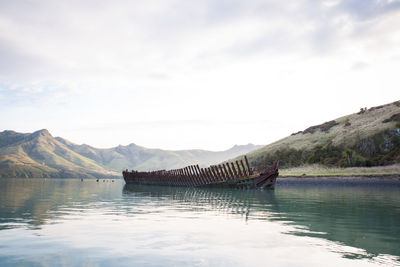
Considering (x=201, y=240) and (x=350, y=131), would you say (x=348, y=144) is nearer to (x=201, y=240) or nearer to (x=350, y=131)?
(x=350, y=131)

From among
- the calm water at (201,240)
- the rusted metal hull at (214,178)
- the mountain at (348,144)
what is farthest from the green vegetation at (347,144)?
the calm water at (201,240)

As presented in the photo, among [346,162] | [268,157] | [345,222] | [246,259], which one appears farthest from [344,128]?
[246,259]

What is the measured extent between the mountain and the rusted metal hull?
3702cm

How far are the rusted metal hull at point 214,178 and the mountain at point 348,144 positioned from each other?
3702 cm

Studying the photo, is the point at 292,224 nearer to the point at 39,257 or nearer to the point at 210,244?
the point at 210,244

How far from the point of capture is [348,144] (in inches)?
3728

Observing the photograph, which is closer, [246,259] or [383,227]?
[246,259]

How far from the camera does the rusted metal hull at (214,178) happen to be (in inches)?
1607

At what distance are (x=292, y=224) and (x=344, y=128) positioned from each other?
108 meters

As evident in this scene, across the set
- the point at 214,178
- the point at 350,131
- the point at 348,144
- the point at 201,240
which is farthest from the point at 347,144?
the point at 201,240

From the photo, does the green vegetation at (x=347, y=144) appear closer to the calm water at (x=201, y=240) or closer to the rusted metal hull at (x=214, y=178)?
the rusted metal hull at (x=214, y=178)

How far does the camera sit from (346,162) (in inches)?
3194

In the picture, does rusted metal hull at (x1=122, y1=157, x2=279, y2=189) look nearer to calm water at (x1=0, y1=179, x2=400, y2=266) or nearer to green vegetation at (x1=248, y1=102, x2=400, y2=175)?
calm water at (x1=0, y1=179, x2=400, y2=266)

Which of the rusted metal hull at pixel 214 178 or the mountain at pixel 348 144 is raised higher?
the mountain at pixel 348 144
